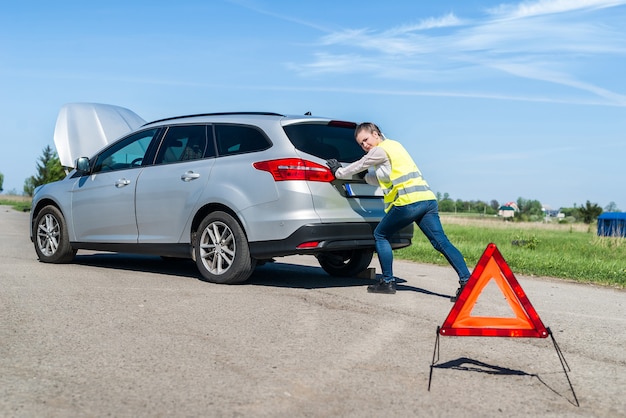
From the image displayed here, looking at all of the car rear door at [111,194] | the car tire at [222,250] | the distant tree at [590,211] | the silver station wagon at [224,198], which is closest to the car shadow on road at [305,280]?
the silver station wagon at [224,198]

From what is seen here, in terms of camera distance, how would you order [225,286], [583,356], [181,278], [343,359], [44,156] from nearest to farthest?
1. [343,359]
2. [583,356]
3. [225,286]
4. [181,278]
5. [44,156]

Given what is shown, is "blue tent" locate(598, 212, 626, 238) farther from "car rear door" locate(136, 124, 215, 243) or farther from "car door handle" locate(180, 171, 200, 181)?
"car door handle" locate(180, 171, 200, 181)

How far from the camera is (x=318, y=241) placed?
7750 mm

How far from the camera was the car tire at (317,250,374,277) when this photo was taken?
9555 millimetres

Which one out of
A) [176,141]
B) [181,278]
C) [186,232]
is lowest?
[181,278]

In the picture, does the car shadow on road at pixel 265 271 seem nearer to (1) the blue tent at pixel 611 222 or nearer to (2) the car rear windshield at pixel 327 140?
(2) the car rear windshield at pixel 327 140

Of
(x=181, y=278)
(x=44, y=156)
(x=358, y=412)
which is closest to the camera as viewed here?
(x=358, y=412)

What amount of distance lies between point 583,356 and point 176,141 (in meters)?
5.65

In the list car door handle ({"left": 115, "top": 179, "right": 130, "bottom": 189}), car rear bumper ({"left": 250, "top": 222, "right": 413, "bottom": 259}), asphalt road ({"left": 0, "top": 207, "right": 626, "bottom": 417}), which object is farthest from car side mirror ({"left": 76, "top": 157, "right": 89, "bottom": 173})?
car rear bumper ({"left": 250, "top": 222, "right": 413, "bottom": 259})

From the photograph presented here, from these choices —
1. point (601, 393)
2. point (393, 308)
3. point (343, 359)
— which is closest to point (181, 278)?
point (393, 308)

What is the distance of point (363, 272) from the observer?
9586 millimetres

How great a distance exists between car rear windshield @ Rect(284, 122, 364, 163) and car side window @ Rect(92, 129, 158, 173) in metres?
2.36

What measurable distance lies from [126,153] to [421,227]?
4215 mm

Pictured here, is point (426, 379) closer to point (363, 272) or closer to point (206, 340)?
point (206, 340)
